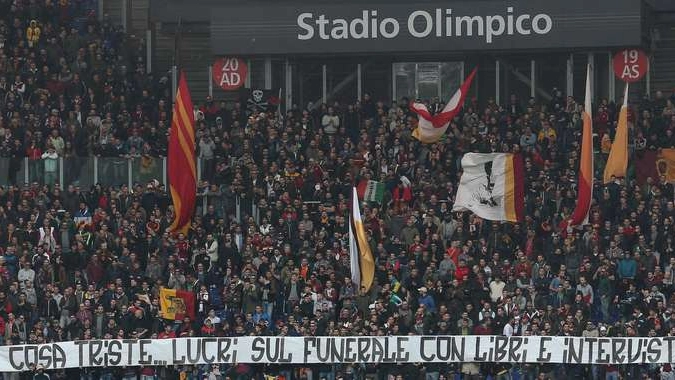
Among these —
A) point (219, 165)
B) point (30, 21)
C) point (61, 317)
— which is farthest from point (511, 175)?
point (30, 21)

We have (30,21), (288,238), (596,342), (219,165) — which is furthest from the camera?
(30,21)

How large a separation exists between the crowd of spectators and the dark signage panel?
1.47 metres

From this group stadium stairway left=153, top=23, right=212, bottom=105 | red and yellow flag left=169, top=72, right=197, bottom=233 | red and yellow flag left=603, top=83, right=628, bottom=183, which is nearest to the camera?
red and yellow flag left=603, top=83, right=628, bottom=183

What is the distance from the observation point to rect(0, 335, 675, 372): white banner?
40.9 metres

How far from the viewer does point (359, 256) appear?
1704 inches

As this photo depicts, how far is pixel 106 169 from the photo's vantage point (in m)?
49.0

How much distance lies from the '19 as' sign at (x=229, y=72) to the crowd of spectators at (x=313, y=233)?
4.41 feet

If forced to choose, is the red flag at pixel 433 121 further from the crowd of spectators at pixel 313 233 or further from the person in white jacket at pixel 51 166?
the person in white jacket at pixel 51 166

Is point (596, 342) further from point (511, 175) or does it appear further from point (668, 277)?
point (511, 175)

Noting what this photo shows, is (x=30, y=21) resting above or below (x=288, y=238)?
above

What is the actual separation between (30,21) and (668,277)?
17.5 meters

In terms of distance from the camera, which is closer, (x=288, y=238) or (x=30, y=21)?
(x=288, y=238)

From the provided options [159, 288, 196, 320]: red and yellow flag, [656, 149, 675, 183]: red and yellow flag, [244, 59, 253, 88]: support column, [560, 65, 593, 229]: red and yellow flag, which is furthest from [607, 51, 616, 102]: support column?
[159, 288, 196, 320]: red and yellow flag

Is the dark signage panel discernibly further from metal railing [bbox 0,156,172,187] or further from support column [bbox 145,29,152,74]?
support column [bbox 145,29,152,74]
